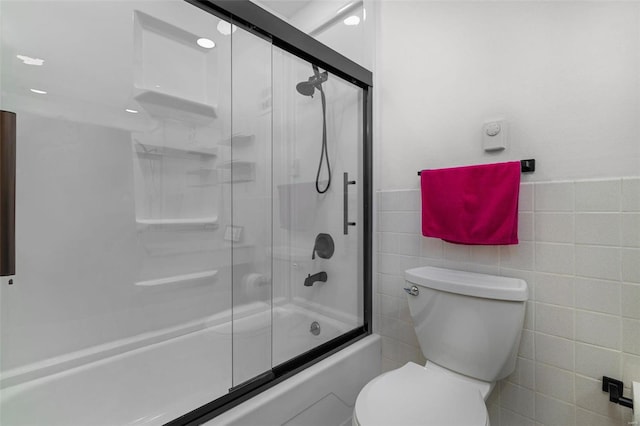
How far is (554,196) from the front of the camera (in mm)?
1086

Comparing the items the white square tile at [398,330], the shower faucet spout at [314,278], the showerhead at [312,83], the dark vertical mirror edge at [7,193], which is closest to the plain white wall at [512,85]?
the showerhead at [312,83]

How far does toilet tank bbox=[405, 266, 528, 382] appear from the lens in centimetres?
105

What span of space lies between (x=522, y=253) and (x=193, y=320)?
155cm

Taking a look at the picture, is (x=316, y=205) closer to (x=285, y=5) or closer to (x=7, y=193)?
(x=7, y=193)

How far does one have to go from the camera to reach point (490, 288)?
1.06 metres

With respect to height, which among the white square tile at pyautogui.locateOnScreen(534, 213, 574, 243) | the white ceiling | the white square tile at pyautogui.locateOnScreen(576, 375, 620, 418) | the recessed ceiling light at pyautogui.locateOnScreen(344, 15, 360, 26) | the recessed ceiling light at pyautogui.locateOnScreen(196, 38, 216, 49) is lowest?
the white square tile at pyautogui.locateOnScreen(576, 375, 620, 418)

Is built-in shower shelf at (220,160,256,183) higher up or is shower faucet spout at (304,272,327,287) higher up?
built-in shower shelf at (220,160,256,183)

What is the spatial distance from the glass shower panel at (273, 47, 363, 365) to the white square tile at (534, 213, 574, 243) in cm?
79

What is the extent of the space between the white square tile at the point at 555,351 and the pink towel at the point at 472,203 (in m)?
0.38

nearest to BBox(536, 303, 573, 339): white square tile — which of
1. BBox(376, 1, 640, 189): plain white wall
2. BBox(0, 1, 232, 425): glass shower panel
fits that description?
BBox(376, 1, 640, 189): plain white wall

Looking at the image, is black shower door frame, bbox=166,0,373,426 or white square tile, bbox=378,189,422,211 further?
white square tile, bbox=378,189,422,211

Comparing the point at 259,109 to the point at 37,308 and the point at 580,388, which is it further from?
the point at 580,388

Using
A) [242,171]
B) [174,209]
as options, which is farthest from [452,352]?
[174,209]

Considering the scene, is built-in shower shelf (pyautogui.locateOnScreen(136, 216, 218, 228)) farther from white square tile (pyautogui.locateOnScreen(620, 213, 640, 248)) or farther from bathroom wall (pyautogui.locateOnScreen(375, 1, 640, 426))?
white square tile (pyautogui.locateOnScreen(620, 213, 640, 248))
